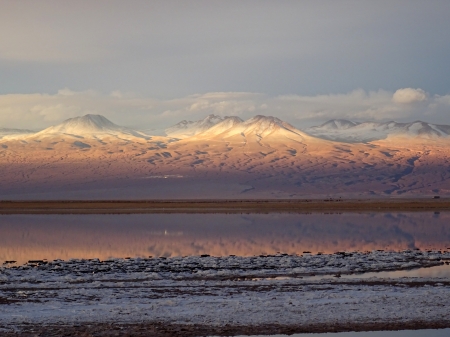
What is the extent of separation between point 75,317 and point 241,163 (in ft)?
485

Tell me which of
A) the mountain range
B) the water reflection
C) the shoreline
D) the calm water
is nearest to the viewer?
the shoreline

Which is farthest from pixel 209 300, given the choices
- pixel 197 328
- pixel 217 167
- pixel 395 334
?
pixel 217 167

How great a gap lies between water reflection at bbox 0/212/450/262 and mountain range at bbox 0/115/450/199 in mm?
73498

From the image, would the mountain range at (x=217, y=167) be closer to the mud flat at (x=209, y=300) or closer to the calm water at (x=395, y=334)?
the mud flat at (x=209, y=300)

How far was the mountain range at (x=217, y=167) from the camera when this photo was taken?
5172 inches

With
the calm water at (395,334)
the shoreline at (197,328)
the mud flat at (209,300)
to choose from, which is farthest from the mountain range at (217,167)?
the calm water at (395,334)

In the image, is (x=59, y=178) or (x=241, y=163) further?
(x=241, y=163)

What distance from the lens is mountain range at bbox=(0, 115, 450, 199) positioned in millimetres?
131375

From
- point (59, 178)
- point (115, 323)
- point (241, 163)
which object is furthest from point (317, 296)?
point (241, 163)

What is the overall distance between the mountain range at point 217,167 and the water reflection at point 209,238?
73498mm

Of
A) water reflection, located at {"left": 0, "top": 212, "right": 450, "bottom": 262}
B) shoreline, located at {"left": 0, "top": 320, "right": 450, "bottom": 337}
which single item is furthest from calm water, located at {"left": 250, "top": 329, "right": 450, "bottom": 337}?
water reflection, located at {"left": 0, "top": 212, "right": 450, "bottom": 262}

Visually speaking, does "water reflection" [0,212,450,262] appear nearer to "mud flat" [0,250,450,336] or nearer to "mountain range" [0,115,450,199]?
"mud flat" [0,250,450,336]

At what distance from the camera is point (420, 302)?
15.3m

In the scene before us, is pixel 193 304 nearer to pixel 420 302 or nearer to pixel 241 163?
pixel 420 302
